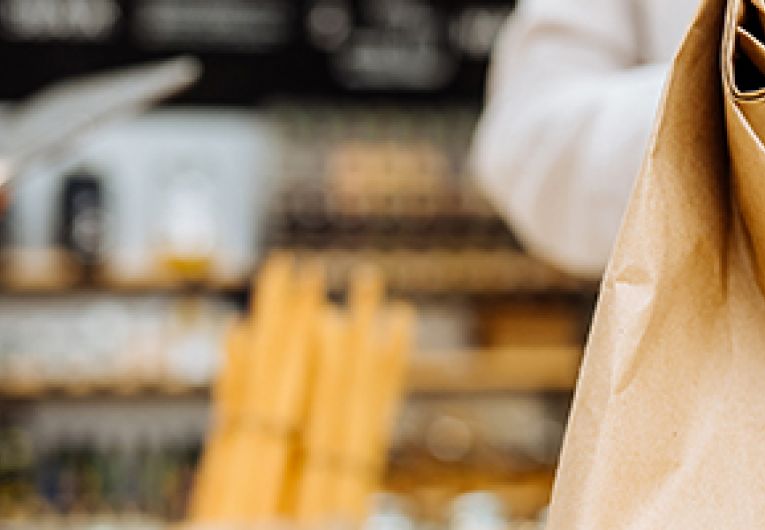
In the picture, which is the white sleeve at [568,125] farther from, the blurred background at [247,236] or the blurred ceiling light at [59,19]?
the blurred ceiling light at [59,19]

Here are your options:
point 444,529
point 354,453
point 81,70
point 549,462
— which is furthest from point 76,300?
point 354,453

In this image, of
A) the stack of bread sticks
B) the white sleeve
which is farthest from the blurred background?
the white sleeve

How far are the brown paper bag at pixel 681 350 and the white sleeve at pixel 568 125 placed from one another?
27 cm

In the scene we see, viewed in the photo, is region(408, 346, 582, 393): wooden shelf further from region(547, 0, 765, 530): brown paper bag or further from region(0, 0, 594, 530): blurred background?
region(547, 0, 765, 530): brown paper bag

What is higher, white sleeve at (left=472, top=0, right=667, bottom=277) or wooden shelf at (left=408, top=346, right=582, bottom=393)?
white sleeve at (left=472, top=0, right=667, bottom=277)

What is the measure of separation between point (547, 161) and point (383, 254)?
122 inches

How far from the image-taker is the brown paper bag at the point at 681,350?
0.36 m

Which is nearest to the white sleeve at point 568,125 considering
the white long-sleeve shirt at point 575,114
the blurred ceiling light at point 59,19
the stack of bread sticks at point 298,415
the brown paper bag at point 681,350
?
the white long-sleeve shirt at point 575,114

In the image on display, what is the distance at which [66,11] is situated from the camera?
3686mm

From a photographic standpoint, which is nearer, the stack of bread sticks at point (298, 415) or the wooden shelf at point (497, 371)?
the stack of bread sticks at point (298, 415)

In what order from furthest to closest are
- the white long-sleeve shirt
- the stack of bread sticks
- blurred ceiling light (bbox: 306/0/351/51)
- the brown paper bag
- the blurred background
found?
blurred ceiling light (bbox: 306/0/351/51)
the blurred background
the stack of bread sticks
the white long-sleeve shirt
the brown paper bag

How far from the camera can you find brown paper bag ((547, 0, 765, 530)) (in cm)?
36

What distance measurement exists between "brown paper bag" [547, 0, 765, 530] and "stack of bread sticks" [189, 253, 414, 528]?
83cm

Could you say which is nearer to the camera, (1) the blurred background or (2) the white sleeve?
(2) the white sleeve
